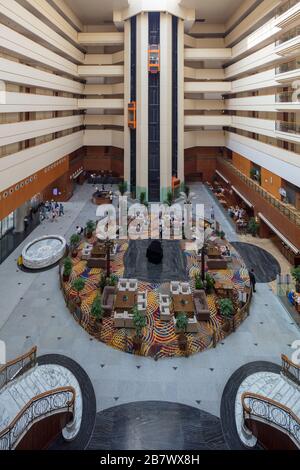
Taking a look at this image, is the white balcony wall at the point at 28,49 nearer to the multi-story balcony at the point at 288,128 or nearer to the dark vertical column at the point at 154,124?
the dark vertical column at the point at 154,124

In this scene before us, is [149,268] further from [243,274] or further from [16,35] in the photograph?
[16,35]

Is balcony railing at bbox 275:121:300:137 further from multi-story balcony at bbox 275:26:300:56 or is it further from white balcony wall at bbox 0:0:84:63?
white balcony wall at bbox 0:0:84:63

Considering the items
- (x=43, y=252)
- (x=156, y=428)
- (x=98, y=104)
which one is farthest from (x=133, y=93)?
(x=156, y=428)

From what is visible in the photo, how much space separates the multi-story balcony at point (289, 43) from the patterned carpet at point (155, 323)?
13.8 metres

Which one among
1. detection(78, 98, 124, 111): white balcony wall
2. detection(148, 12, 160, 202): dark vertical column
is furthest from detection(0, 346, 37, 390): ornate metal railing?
detection(78, 98, 124, 111): white balcony wall

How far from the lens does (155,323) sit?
15914 millimetres

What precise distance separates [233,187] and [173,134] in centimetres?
894

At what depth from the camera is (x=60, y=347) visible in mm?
14195

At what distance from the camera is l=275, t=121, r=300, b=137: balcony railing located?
2195 cm

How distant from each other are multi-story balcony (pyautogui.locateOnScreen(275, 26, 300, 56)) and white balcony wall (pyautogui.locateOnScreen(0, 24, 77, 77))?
1728 cm

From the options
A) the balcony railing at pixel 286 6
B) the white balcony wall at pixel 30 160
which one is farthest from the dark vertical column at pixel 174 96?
the balcony railing at pixel 286 6

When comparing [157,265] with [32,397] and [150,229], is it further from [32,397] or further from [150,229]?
[32,397]

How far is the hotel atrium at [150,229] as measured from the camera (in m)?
10.9
